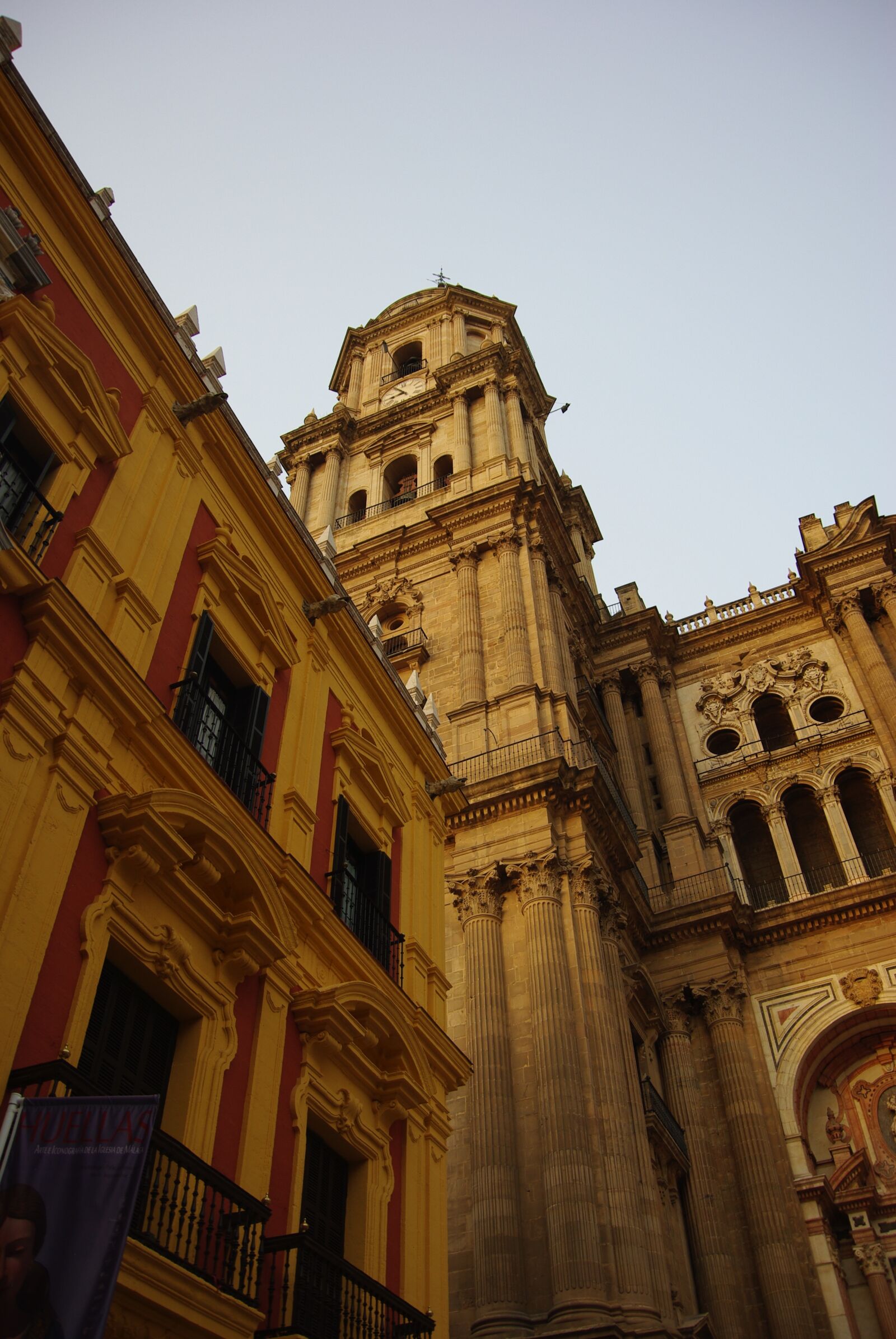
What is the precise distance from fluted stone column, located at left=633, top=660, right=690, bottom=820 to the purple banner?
24.6 m

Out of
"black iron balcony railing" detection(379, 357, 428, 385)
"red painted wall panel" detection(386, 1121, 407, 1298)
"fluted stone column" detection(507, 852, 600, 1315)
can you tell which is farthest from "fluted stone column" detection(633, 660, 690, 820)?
"red painted wall panel" detection(386, 1121, 407, 1298)

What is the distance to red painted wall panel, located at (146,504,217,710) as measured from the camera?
34.9 feet

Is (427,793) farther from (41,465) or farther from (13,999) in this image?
(13,999)

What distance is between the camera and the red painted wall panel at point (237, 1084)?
9.23 metres

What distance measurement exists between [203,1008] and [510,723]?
16229 mm

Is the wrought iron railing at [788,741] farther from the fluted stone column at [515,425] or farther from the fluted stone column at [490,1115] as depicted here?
the fluted stone column at [490,1115]

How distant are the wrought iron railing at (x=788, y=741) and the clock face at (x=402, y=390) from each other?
642 inches

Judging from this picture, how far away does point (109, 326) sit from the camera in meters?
11.8

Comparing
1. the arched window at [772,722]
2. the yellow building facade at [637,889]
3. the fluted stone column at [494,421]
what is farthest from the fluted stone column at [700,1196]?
the fluted stone column at [494,421]

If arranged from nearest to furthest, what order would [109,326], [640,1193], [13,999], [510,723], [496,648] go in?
[13,999]
[109,326]
[640,1193]
[510,723]
[496,648]

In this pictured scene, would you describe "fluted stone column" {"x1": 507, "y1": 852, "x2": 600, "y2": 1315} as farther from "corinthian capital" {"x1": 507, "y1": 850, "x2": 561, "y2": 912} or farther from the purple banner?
the purple banner

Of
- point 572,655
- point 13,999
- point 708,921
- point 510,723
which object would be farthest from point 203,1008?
point 572,655

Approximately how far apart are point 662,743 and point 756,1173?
40.6 feet

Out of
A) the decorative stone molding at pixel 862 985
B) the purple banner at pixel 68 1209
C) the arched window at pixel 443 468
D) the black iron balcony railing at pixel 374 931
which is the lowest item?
the purple banner at pixel 68 1209
